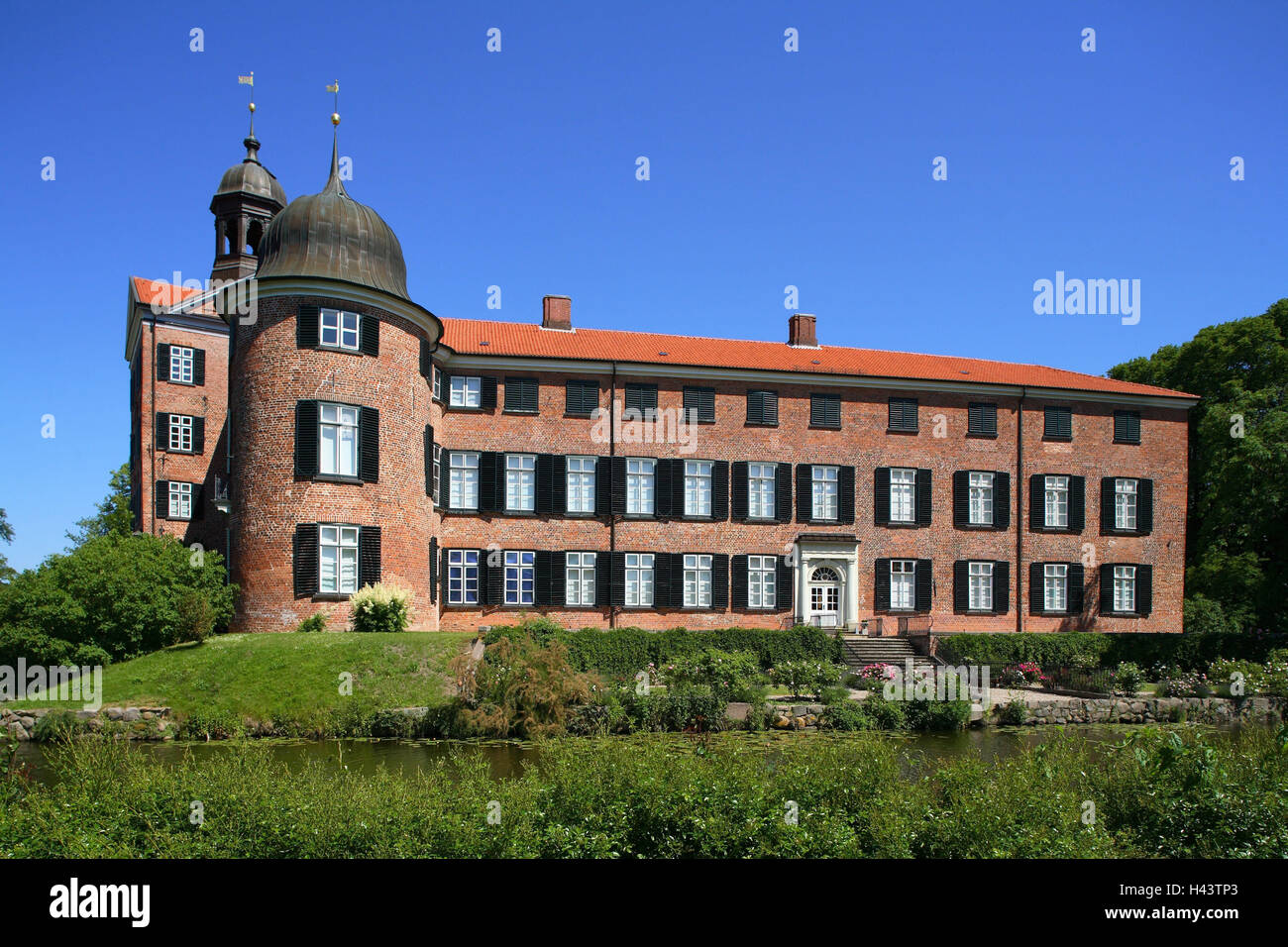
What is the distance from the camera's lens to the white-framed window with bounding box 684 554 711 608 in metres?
27.5

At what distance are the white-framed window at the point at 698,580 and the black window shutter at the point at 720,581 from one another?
125mm

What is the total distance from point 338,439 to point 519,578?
6929 mm

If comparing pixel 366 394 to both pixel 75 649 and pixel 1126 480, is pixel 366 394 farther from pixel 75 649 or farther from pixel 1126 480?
pixel 1126 480

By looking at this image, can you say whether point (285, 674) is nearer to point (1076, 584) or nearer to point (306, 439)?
point (306, 439)

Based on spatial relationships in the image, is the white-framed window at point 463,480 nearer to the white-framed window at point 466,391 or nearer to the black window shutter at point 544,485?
the white-framed window at point 466,391

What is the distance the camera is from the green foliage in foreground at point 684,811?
6.06 m

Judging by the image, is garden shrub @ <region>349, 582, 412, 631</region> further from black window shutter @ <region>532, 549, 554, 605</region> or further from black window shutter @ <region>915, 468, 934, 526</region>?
black window shutter @ <region>915, 468, 934, 526</region>

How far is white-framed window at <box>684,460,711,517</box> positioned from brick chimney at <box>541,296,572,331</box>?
679 centimetres

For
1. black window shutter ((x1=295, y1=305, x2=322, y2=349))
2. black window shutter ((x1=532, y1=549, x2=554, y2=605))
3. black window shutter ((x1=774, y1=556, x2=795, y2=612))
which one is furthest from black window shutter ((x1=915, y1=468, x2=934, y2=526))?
black window shutter ((x1=295, y1=305, x2=322, y2=349))

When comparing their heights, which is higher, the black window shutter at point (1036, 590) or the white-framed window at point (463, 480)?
the white-framed window at point (463, 480)

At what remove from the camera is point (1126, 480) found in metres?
30.3

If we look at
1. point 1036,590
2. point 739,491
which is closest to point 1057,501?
point 1036,590

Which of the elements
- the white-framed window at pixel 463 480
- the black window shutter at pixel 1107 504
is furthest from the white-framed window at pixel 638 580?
the black window shutter at pixel 1107 504

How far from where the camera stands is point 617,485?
1078 inches
